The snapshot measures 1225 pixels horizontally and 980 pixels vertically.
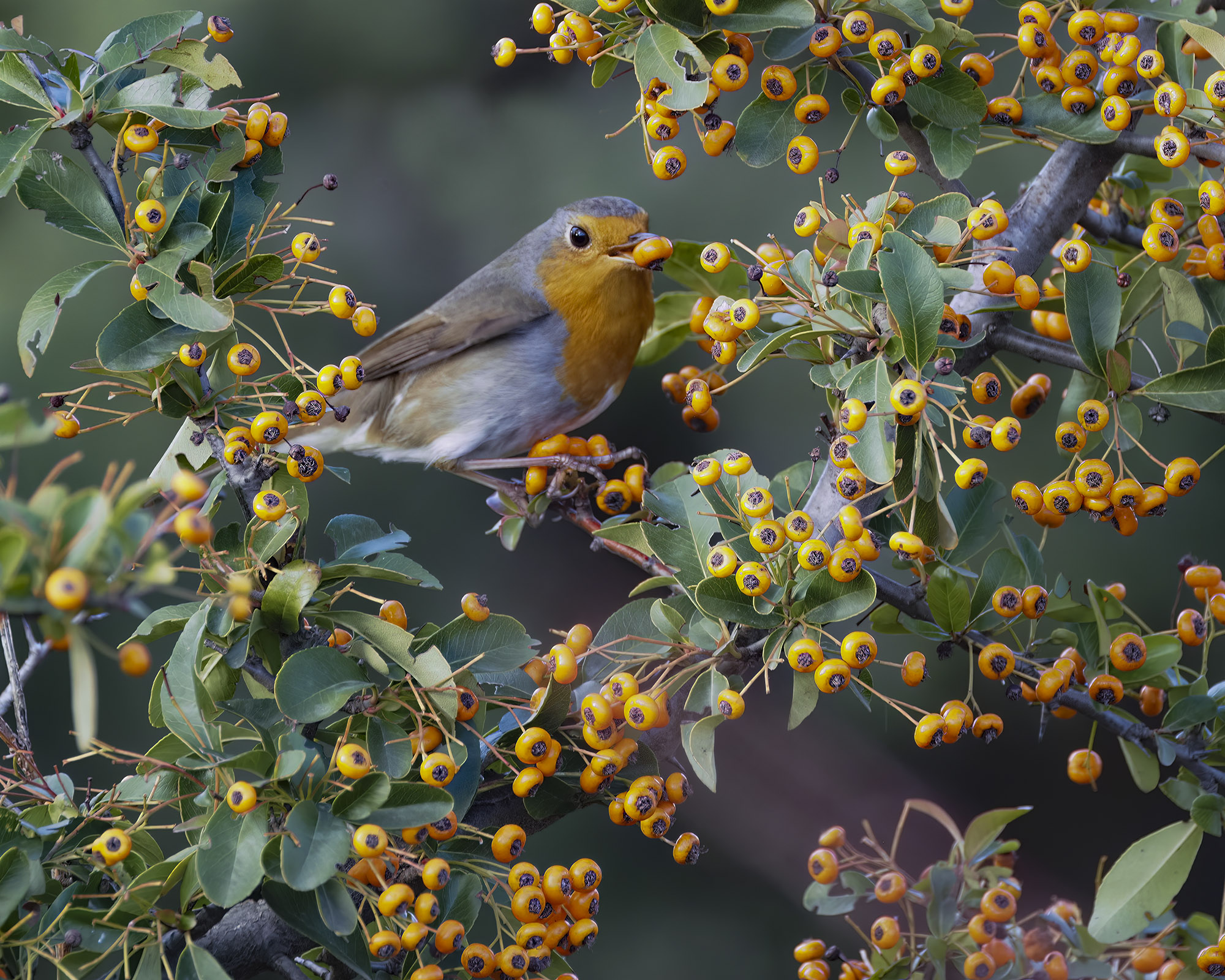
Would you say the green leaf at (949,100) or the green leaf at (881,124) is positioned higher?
the green leaf at (949,100)

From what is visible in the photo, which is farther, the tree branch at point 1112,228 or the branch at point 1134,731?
the tree branch at point 1112,228

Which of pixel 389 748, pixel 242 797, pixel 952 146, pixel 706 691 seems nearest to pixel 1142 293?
pixel 952 146

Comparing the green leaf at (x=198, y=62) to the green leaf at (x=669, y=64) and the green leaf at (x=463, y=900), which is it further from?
the green leaf at (x=463, y=900)

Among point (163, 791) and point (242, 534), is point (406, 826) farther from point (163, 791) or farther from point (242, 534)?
point (242, 534)

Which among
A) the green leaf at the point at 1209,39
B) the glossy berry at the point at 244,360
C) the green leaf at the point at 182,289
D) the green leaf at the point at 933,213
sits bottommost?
the glossy berry at the point at 244,360

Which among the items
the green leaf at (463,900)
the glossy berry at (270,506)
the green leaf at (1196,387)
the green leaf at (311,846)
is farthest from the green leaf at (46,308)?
the green leaf at (1196,387)

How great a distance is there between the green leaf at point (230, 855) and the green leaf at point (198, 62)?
0.60m

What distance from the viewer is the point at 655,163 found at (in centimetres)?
98

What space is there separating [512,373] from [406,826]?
3.59 ft

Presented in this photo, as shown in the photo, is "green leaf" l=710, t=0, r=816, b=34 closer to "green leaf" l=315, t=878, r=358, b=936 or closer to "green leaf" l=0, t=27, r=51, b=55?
"green leaf" l=0, t=27, r=51, b=55

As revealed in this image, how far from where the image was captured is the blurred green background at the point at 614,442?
2203 mm

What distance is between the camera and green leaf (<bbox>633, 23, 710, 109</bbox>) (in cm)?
87

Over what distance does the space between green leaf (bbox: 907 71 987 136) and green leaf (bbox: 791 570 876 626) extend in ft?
1.47

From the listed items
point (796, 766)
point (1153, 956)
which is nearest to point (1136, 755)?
point (1153, 956)
